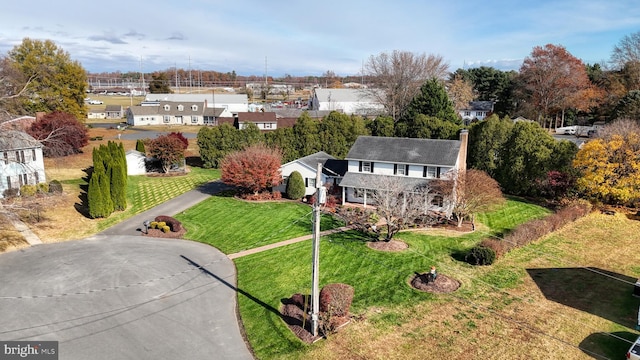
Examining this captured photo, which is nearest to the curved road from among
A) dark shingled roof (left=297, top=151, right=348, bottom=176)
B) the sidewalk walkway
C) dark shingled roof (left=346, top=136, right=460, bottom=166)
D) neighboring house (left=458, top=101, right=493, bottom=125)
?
the sidewalk walkway

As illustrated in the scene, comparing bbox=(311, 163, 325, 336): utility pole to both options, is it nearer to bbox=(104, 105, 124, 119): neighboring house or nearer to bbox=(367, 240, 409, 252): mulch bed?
bbox=(367, 240, 409, 252): mulch bed

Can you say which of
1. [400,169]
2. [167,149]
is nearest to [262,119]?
[167,149]

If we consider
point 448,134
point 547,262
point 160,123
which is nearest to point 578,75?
point 448,134

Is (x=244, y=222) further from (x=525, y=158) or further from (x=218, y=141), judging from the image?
(x=525, y=158)

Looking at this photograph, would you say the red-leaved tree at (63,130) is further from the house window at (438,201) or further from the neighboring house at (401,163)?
the house window at (438,201)

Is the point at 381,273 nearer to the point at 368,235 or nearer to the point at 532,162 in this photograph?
the point at 368,235

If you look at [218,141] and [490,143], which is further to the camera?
[218,141]
